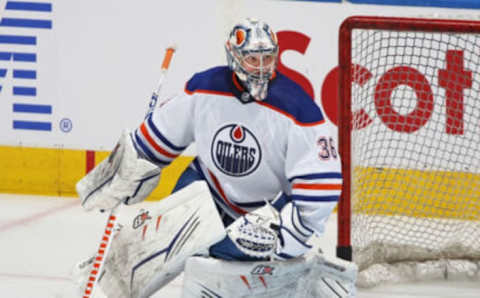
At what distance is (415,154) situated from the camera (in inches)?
166

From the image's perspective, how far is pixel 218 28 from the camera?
470 cm

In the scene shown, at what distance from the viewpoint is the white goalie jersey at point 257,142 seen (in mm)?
2281

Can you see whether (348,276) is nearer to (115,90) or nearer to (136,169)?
(136,169)

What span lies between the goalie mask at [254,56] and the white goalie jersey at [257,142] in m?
0.04

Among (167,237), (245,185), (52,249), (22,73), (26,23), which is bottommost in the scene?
(52,249)

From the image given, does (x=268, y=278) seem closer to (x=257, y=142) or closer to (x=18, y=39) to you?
(x=257, y=142)

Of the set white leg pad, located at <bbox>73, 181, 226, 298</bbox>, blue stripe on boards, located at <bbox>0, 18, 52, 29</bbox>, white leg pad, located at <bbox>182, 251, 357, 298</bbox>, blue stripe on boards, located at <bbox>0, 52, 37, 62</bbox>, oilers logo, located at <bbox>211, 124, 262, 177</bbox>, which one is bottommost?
white leg pad, located at <bbox>182, 251, 357, 298</bbox>

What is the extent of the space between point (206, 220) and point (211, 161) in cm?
23

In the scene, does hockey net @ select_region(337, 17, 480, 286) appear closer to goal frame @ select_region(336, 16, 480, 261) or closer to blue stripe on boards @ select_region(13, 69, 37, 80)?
goal frame @ select_region(336, 16, 480, 261)

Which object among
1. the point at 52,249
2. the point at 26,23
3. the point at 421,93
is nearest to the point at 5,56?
the point at 26,23

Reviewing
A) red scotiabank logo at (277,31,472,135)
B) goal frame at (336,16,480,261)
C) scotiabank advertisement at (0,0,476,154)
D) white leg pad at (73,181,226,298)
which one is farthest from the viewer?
scotiabank advertisement at (0,0,476,154)

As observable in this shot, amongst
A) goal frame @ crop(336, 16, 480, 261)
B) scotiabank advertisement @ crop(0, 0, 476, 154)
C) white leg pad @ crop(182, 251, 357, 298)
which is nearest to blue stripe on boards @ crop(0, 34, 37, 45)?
scotiabank advertisement @ crop(0, 0, 476, 154)

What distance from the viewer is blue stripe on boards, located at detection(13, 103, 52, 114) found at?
15.8 ft

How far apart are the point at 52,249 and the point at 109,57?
53.3 inches
